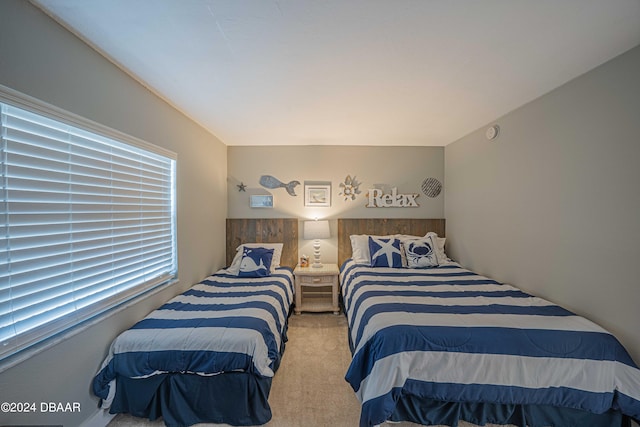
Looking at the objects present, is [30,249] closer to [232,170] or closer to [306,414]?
[306,414]

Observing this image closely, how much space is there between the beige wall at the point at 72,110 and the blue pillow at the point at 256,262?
2.24 feet

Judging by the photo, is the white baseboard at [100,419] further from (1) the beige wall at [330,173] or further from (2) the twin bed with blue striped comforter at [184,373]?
(1) the beige wall at [330,173]

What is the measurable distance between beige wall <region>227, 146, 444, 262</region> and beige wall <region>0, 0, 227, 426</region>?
3.90 feet

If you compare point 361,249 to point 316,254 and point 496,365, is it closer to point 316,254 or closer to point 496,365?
point 316,254

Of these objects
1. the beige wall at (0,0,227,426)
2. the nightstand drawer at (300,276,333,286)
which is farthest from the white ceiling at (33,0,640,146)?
the nightstand drawer at (300,276,333,286)

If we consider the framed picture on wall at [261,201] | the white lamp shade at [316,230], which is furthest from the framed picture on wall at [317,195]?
the framed picture on wall at [261,201]

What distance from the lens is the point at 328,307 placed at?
3.18 m

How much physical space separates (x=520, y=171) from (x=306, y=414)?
2.78m

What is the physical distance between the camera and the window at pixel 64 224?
110cm

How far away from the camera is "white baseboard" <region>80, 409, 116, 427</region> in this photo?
144 cm

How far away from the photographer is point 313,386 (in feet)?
6.27

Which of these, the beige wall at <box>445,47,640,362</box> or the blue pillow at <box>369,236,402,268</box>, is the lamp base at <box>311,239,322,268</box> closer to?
the blue pillow at <box>369,236,402,268</box>

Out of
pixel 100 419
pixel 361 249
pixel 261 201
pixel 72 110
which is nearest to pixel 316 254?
pixel 361 249

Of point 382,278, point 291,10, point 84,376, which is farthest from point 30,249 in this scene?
point 382,278
